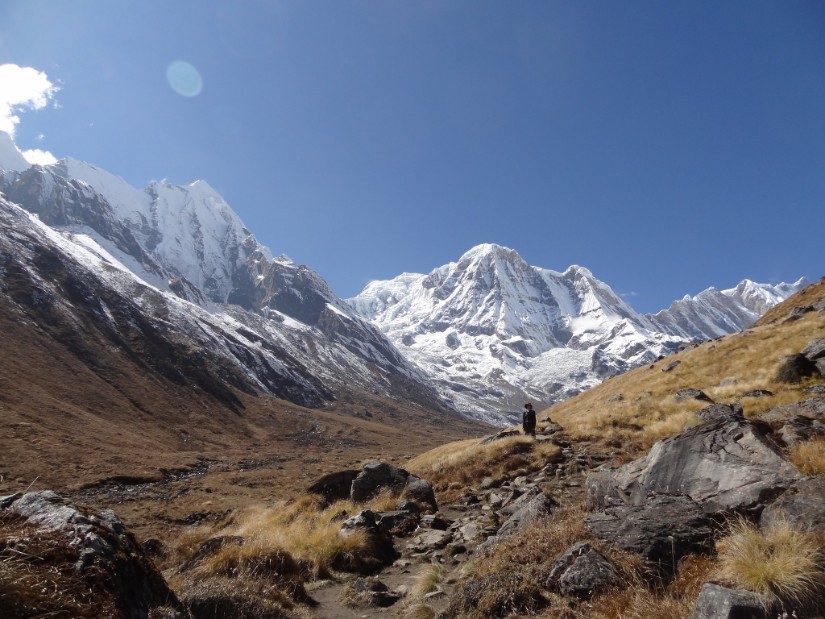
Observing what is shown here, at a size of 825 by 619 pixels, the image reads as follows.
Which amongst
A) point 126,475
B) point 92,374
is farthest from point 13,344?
point 126,475

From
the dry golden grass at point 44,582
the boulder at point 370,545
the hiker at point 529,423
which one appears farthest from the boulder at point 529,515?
the hiker at point 529,423

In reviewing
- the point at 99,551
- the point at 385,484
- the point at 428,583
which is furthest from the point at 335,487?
the point at 99,551

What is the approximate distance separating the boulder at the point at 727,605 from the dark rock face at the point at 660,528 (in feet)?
5.98

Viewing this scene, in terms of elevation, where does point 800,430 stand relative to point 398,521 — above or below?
above

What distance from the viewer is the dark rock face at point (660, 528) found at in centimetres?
667

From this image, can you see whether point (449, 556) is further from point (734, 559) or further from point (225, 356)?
point (225, 356)

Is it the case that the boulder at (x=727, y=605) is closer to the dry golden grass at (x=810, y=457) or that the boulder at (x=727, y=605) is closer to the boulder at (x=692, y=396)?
the dry golden grass at (x=810, y=457)

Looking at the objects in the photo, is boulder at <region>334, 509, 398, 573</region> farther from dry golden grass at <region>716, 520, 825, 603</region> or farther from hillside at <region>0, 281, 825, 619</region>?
dry golden grass at <region>716, 520, 825, 603</region>

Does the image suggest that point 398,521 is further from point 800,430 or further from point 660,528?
point 800,430

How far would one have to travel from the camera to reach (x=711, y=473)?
8.45 metres

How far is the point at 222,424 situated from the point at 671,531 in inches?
4507

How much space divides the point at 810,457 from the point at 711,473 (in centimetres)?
175

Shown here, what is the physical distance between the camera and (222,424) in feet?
351

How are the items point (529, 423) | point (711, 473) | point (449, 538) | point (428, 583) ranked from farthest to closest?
1. point (529, 423)
2. point (449, 538)
3. point (428, 583)
4. point (711, 473)
